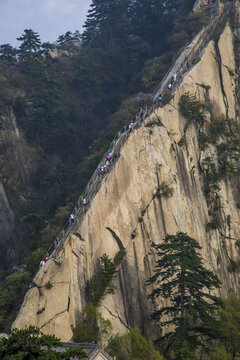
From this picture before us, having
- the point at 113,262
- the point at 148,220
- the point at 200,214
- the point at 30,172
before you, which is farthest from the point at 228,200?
the point at 30,172

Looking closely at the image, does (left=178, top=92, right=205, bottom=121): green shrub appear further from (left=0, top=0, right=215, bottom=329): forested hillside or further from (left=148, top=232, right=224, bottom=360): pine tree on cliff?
(left=148, top=232, right=224, bottom=360): pine tree on cliff

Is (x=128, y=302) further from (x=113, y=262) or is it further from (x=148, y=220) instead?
(x=148, y=220)

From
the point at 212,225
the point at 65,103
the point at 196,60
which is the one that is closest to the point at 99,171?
the point at 212,225

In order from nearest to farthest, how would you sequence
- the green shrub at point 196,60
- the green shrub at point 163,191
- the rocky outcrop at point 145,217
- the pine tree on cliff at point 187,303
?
the pine tree on cliff at point 187,303
the rocky outcrop at point 145,217
the green shrub at point 163,191
the green shrub at point 196,60

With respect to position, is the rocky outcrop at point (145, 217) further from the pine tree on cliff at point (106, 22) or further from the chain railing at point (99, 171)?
the pine tree on cliff at point (106, 22)

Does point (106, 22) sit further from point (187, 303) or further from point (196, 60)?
point (187, 303)

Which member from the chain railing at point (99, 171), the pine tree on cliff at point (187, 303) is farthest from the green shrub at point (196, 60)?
the pine tree on cliff at point (187, 303)
